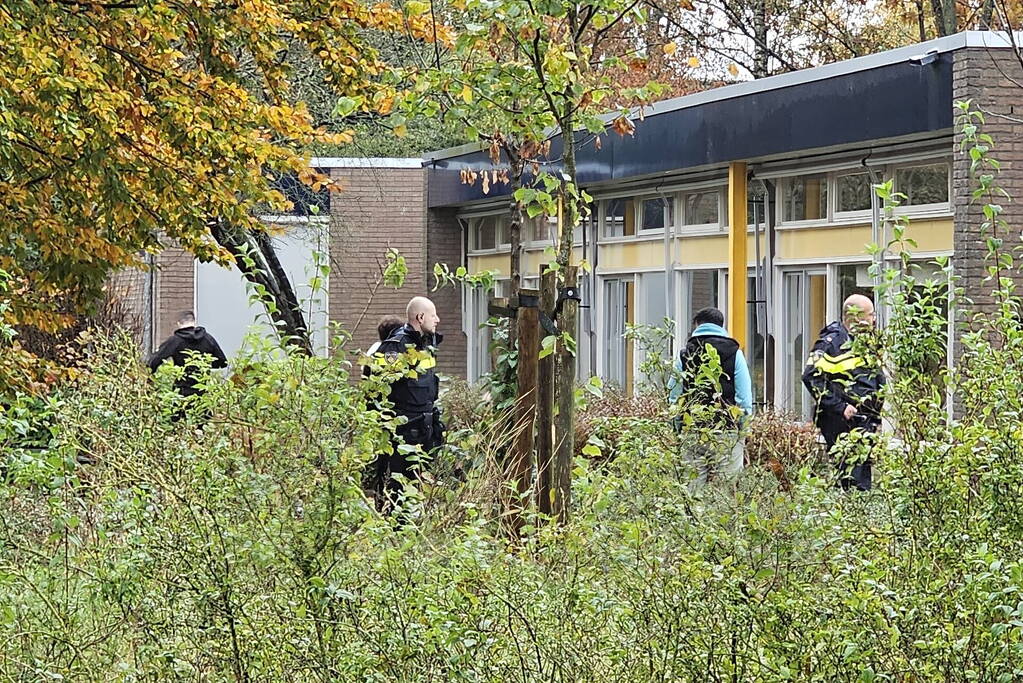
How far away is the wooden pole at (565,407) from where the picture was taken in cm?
649

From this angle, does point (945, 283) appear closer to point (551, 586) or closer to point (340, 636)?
point (551, 586)

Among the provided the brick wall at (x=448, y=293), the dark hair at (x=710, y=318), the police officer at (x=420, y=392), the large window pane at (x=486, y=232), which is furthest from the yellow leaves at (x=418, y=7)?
the brick wall at (x=448, y=293)

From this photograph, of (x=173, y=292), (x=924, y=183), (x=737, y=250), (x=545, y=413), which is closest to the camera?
(x=545, y=413)

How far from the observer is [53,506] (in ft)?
16.1

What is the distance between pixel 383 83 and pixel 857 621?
365cm

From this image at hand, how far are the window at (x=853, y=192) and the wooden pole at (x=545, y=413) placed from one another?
9307mm

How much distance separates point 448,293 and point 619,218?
6795 millimetres

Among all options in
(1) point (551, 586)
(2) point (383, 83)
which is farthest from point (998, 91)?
(1) point (551, 586)

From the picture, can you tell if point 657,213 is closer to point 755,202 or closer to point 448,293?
point 755,202

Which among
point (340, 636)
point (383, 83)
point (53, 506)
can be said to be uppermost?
point (383, 83)

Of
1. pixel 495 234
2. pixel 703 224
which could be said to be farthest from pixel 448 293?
pixel 703 224

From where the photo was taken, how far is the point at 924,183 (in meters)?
14.6

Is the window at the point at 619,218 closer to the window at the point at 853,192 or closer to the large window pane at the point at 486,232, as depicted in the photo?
the large window pane at the point at 486,232

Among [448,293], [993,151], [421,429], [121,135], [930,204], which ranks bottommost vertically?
[421,429]
